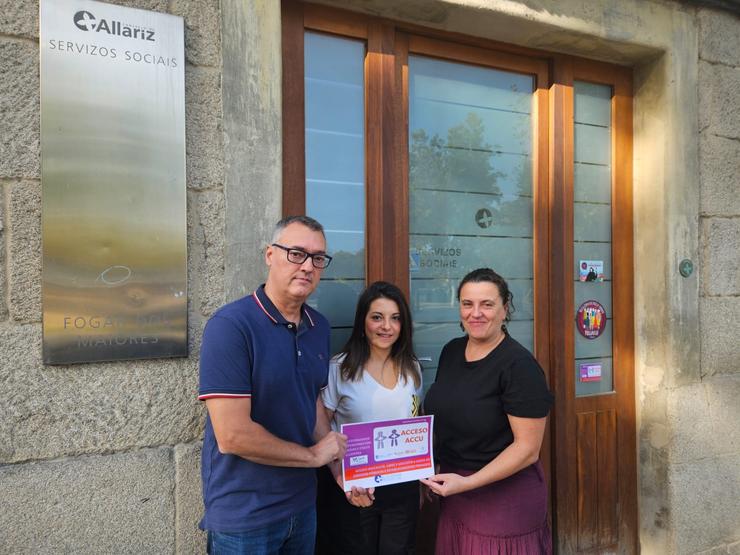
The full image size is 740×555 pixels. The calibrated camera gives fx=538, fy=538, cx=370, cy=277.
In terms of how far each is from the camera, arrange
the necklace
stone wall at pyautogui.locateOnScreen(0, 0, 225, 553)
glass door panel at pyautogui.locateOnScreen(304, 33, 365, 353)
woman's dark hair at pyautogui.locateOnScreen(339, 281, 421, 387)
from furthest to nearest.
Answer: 1. glass door panel at pyautogui.locateOnScreen(304, 33, 365, 353)
2. woman's dark hair at pyautogui.locateOnScreen(339, 281, 421, 387)
3. the necklace
4. stone wall at pyautogui.locateOnScreen(0, 0, 225, 553)

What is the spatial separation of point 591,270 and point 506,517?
193 cm

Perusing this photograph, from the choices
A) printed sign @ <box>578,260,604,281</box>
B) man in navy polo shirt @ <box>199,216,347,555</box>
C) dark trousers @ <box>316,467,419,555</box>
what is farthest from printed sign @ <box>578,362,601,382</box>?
man in navy polo shirt @ <box>199,216,347,555</box>

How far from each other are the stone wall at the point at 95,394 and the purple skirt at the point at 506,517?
116 cm

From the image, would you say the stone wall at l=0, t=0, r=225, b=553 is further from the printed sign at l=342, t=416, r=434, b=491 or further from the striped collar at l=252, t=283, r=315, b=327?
the printed sign at l=342, t=416, r=434, b=491

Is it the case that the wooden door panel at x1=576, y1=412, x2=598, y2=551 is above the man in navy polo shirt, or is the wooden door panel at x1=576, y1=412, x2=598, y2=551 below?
below

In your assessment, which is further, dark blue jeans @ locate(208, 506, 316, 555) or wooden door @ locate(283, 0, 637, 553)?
wooden door @ locate(283, 0, 637, 553)

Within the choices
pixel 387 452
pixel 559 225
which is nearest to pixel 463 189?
pixel 559 225

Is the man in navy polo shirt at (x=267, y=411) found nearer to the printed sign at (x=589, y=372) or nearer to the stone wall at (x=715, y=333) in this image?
the printed sign at (x=589, y=372)

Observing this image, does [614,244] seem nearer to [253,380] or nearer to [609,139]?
[609,139]

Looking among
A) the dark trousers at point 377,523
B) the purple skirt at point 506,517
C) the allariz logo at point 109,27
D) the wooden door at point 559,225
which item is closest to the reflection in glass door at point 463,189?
the wooden door at point 559,225

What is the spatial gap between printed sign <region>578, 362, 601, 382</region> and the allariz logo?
3091 millimetres

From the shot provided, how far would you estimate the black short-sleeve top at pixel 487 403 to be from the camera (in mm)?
2164

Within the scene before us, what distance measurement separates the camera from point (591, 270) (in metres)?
3.56

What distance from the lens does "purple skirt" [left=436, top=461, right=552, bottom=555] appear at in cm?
221
